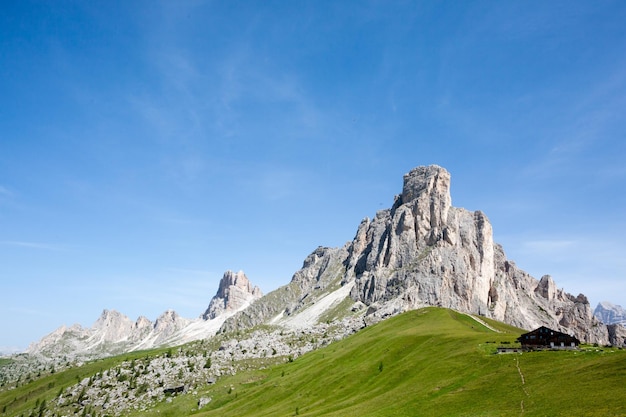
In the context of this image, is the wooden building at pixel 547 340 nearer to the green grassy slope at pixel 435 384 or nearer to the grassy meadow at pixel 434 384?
the grassy meadow at pixel 434 384

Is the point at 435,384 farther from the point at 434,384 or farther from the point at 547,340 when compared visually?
the point at 547,340

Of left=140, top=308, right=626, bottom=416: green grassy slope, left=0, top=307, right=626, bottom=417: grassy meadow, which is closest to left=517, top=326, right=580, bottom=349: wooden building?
left=0, top=307, right=626, bottom=417: grassy meadow

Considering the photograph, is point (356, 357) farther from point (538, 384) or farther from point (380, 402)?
point (538, 384)

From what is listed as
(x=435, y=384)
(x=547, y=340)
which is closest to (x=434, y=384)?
(x=435, y=384)

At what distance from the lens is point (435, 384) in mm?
80875

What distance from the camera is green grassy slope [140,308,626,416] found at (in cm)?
5902

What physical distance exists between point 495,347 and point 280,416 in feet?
179

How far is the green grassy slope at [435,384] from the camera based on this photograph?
5902cm

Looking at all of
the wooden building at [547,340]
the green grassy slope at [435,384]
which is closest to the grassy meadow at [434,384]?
the green grassy slope at [435,384]

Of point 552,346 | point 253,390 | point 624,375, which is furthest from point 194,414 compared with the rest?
point 624,375

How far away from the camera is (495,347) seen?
3733 inches

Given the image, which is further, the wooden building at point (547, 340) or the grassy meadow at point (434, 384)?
the wooden building at point (547, 340)

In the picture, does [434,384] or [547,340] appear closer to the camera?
[434,384]

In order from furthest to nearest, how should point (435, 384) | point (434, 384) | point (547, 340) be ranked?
1. point (547, 340)
2. point (434, 384)
3. point (435, 384)
